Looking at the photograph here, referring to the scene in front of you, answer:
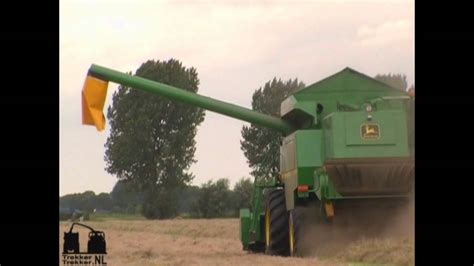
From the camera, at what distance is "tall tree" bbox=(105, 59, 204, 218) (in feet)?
43.8

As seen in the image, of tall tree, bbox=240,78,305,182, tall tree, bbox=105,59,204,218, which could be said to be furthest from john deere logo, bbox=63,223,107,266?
tall tree, bbox=240,78,305,182

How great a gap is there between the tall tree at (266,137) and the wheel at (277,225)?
0.70 meters

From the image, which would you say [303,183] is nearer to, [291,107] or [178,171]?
[291,107]

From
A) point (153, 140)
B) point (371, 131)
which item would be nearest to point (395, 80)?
point (371, 131)

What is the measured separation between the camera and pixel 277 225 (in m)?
13.6

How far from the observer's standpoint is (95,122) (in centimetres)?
1240

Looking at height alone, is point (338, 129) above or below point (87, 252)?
above

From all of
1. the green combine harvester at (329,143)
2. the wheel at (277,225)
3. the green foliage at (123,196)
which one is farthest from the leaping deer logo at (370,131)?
the green foliage at (123,196)

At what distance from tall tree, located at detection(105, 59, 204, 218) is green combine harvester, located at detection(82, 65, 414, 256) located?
31cm

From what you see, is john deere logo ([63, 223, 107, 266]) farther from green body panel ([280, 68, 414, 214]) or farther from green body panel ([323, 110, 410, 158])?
green body panel ([323, 110, 410, 158])

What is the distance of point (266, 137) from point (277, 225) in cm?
177

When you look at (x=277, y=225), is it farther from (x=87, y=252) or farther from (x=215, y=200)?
(x=87, y=252)

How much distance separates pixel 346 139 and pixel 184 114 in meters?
3.71
